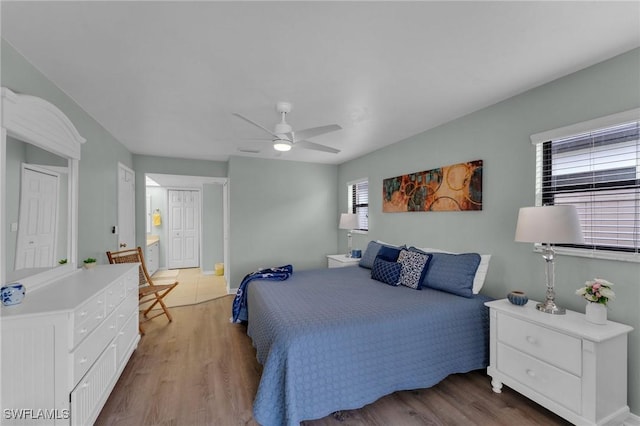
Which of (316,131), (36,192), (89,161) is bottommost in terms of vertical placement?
(36,192)

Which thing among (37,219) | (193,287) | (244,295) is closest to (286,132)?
(37,219)

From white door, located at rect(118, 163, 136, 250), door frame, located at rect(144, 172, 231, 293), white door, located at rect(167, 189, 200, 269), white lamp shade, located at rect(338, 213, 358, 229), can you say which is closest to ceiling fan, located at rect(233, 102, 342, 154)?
white lamp shade, located at rect(338, 213, 358, 229)

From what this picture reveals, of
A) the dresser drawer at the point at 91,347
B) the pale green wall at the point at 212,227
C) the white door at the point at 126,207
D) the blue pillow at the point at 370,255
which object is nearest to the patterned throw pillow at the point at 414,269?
the blue pillow at the point at 370,255

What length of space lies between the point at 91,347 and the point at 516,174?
3.54 meters

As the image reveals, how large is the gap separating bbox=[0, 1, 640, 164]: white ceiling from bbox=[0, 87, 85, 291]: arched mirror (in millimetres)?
435

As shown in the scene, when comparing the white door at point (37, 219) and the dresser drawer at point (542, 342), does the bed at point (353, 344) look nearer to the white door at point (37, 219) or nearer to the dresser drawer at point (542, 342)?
the dresser drawer at point (542, 342)

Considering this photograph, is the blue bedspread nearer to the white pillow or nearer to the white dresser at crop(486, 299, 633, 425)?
the white pillow

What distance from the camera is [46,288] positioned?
187 cm

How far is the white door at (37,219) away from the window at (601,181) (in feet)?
12.7

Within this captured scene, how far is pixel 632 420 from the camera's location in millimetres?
1805

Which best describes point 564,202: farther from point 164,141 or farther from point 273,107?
point 164,141

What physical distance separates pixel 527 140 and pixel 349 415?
8.80ft

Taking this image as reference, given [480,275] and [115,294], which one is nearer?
[115,294]

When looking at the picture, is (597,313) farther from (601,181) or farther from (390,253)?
(390,253)
